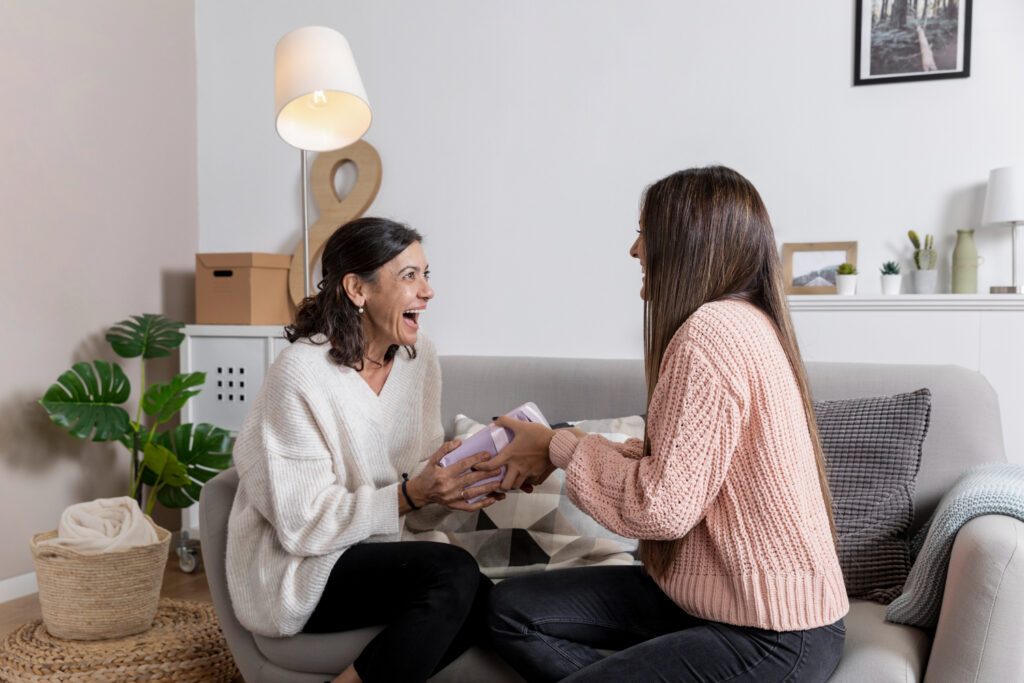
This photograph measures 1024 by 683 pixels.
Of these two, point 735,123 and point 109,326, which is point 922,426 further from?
point 109,326

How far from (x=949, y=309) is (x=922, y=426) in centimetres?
90

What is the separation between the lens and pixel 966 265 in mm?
2500

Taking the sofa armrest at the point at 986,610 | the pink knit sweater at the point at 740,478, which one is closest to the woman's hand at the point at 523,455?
the pink knit sweater at the point at 740,478

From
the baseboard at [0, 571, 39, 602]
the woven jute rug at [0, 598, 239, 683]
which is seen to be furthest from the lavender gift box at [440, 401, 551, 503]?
the baseboard at [0, 571, 39, 602]

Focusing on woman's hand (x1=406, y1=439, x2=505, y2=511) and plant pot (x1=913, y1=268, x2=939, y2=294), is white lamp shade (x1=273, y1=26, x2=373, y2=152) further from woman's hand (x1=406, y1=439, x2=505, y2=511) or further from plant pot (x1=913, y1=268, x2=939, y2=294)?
plant pot (x1=913, y1=268, x2=939, y2=294)

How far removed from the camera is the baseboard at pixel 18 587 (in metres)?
2.81

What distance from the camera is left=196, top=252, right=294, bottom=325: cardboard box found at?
Answer: 3.18 m

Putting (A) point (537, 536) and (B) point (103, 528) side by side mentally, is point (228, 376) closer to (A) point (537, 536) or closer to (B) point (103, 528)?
(B) point (103, 528)

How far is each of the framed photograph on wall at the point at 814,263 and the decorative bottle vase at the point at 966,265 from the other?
0.29m

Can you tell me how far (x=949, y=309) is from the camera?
2484 millimetres

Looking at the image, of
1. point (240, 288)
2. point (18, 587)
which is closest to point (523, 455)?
point (240, 288)

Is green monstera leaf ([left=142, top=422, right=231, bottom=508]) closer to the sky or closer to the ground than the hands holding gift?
closer to the ground

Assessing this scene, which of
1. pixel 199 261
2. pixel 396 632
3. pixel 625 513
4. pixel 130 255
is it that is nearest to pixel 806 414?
pixel 625 513

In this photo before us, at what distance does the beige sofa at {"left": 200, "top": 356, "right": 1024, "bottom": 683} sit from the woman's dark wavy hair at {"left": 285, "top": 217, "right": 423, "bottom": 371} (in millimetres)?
357
